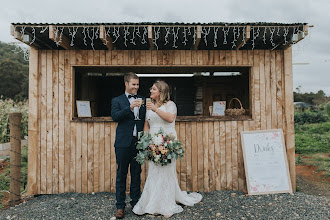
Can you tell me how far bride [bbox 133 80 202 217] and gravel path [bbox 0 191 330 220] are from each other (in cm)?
12

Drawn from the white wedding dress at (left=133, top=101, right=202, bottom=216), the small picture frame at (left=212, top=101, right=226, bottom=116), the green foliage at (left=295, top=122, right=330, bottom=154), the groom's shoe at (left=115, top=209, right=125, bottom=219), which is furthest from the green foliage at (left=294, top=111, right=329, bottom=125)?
the groom's shoe at (left=115, top=209, right=125, bottom=219)

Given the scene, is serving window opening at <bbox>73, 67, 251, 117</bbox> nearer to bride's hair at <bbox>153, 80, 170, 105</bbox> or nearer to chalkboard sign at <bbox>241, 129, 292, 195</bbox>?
chalkboard sign at <bbox>241, 129, 292, 195</bbox>

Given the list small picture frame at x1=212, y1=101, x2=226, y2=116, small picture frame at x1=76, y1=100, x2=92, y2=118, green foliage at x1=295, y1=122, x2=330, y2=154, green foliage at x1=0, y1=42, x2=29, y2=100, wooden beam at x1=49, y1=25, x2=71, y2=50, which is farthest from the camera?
green foliage at x1=0, y1=42, x2=29, y2=100

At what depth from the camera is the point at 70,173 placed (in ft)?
13.3

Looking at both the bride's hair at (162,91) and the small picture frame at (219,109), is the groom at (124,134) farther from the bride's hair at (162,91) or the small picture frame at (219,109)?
the small picture frame at (219,109)

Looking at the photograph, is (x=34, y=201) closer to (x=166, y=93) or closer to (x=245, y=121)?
(x=166, y=93)

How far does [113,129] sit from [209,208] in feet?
6.84

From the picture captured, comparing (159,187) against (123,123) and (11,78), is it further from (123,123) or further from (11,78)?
(11,78)

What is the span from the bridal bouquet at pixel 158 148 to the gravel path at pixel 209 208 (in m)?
0.82

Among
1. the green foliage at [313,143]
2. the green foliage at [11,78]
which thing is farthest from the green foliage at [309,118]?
the green foliage at [11,78]

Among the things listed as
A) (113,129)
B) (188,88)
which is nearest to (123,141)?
(113,129)

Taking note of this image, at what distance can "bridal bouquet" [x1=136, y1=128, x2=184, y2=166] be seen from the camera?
2.91 m

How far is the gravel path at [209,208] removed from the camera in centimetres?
311

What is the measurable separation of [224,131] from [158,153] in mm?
1695
